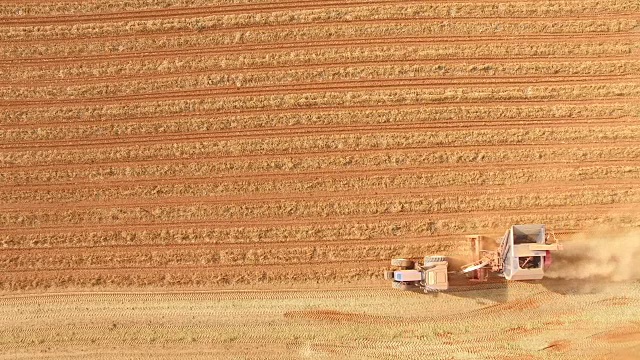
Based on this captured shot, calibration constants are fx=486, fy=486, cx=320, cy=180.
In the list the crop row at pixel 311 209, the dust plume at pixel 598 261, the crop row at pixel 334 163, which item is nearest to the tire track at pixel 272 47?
the crop row at pixel 334 163

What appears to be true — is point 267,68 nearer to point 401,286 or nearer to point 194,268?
point 194,268

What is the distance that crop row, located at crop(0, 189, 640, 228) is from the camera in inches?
509

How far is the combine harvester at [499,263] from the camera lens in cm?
1166

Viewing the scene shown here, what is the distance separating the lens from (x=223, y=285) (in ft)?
42.3

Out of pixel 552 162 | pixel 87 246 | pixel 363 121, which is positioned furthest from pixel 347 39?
pixel 87 246

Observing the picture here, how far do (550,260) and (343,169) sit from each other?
5652mm

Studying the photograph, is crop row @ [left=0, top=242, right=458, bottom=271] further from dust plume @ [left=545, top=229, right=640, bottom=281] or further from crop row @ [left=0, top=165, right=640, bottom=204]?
dust plume @ [left=545, top=229, right=640, bottom=281]

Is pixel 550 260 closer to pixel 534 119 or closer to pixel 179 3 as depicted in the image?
pixel 534 119

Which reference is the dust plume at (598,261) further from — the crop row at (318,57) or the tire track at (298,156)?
the crop row at (318,57)

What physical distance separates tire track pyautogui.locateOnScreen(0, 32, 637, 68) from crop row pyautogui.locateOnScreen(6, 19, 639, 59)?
0.08m

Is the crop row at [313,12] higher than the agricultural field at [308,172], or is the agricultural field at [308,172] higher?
the crop row at [313,12]

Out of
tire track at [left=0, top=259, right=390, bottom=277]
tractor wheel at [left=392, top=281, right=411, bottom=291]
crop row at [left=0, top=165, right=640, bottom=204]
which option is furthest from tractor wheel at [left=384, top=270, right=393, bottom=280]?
crop row at [left=0, top=165, right=640, bottom=204]

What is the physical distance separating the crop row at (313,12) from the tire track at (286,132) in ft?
9.97

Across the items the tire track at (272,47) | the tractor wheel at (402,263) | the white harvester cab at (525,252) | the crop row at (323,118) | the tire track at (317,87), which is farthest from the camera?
the tire track at (272,47)
